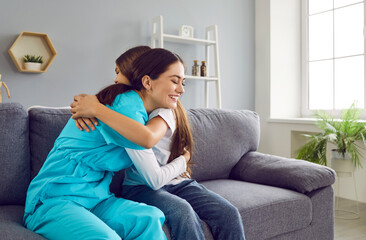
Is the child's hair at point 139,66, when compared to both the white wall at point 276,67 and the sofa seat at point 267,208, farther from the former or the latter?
the white wall at point 276,67

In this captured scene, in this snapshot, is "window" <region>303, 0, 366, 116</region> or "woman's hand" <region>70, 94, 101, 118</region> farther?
"window" <region>303, 0, 366, 116</region>

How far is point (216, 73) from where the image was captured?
11.6 feet

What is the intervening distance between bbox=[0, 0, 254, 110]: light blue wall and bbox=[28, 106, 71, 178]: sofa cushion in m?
1.38

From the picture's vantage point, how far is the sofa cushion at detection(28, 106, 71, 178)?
1566 mm

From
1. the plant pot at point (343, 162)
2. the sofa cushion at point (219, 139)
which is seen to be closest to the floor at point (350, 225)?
the plant pot at point (343, 162)

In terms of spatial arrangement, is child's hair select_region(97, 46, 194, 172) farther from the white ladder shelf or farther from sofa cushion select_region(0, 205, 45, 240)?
A: the white ladder shelf

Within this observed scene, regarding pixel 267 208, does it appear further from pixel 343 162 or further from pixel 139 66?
pixel 343 162

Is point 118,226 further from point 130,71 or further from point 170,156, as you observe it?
point 130,71

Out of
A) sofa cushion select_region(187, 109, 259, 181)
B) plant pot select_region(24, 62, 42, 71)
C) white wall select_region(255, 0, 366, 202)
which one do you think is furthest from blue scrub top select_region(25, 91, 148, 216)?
white wall select_region(255, 0, 366, 202)

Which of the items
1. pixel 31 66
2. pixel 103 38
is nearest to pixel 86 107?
pixel 31 66

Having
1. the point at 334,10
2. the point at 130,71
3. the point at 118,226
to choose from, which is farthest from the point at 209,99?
the point at 118,226

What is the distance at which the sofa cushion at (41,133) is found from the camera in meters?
1.57

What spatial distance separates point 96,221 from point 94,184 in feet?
0.62

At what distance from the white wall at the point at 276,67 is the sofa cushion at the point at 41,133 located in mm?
2476
